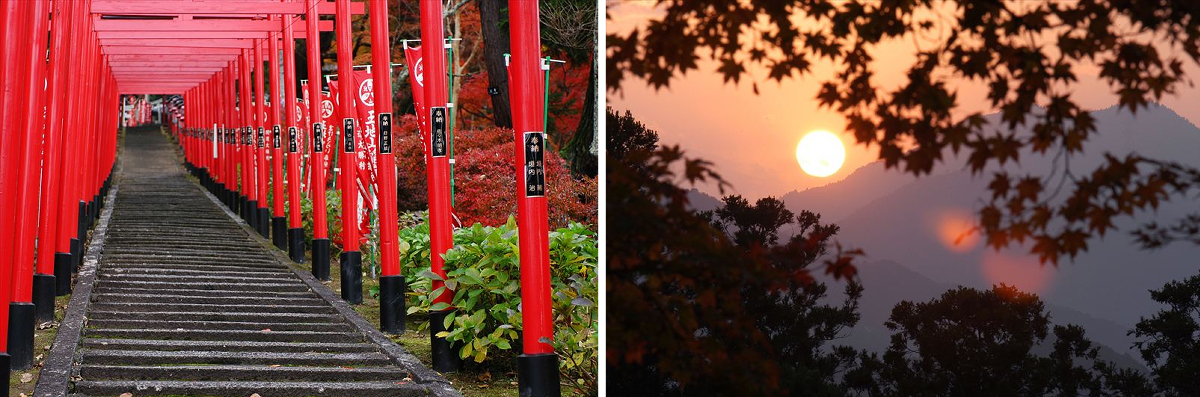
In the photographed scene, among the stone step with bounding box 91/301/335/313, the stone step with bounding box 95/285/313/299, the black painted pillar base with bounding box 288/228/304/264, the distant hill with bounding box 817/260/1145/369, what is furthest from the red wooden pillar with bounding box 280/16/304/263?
the distant hill with bounding box 817/260/1145/369

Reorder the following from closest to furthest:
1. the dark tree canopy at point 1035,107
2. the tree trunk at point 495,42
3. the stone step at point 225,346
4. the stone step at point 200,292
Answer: the dark tree canopy at point 1035,107, the stone step at point 225,346, the stone step at point 200,292, the tree trunk at point 495,42

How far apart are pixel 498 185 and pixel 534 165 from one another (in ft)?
24.9

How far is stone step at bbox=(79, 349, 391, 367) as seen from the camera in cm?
849

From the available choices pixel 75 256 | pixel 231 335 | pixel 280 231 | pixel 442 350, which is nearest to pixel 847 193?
pixel 442 350

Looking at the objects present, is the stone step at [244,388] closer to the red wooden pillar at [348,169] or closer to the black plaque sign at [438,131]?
the black plaque sign at [438,131]

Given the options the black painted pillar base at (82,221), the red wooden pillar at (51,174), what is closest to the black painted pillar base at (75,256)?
the black painted pillar base at (82,221)

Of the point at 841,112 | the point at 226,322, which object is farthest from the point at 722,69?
the point at 226,322

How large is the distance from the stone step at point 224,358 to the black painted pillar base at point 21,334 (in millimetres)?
346

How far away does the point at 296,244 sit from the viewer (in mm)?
16188

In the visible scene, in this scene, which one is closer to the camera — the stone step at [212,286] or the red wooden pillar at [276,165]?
the stone step at [212,286]

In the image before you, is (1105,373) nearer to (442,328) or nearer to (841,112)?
(841,112)

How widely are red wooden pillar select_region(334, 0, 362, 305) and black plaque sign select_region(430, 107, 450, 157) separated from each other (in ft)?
10.5

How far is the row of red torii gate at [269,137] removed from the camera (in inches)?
279

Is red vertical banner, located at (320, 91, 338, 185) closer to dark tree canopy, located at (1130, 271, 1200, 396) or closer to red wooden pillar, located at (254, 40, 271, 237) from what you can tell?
red wooden pillar, located at (254, 40, 271, 237)
